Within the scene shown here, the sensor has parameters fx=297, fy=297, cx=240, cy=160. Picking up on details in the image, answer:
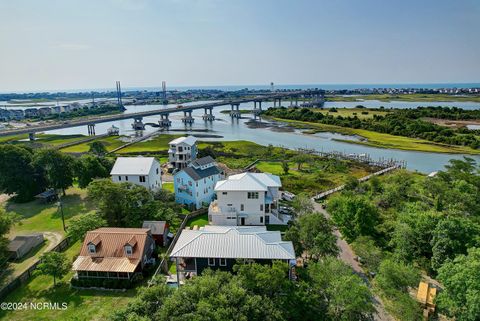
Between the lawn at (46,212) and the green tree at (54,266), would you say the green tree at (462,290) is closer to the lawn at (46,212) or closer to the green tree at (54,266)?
the green tree at (54,266)

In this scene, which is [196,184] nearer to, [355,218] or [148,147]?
[355,218]

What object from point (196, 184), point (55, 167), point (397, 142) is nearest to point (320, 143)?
point (397, 142)

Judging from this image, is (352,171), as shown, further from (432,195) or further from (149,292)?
(149,292)

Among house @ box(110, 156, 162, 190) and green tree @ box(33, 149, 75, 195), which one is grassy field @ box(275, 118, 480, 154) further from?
green tree @ box(33, 149, 75, 195)

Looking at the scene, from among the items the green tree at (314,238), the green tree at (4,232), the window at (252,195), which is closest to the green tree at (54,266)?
the green tree at (4,232)

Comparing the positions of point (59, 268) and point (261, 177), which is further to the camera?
point (261, 177)

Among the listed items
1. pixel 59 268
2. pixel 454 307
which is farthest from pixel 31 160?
pixel 454 307

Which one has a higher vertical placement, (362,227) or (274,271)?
(274,271)

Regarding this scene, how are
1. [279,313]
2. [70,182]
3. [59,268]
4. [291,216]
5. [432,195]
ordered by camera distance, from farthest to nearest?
[70,182]
[432,195]
[291,216]
[59,268]
[279,313]
